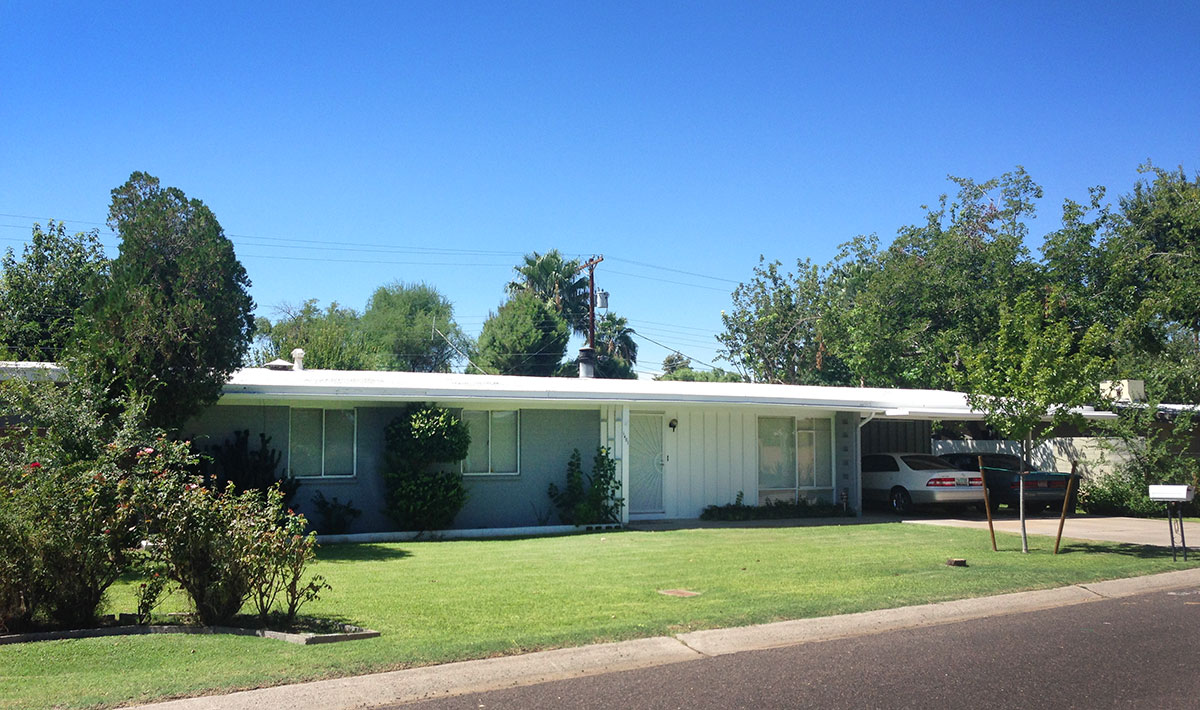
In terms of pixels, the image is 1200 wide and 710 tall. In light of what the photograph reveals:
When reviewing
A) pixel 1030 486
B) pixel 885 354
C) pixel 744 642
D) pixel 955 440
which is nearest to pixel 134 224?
pixel 744 642

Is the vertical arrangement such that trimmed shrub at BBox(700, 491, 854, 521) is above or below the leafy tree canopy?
below

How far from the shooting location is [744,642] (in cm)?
798

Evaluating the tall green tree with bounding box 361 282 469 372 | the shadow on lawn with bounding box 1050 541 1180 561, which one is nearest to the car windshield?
the shadow on lawn with bounding box 1050 541 1180 561

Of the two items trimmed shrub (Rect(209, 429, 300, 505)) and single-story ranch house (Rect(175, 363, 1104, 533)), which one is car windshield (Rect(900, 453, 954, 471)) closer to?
single-story ranch house (Rect(175, 363, 1104, 533))

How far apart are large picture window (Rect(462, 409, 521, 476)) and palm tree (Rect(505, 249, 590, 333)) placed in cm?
2892

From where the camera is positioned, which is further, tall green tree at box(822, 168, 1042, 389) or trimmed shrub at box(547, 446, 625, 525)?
tall green tree at box(822, 168, 1042, 389)

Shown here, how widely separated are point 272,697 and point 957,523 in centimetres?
1569

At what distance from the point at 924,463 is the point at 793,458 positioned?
3052mm

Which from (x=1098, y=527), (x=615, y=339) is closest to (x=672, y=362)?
(x=615, y=339)

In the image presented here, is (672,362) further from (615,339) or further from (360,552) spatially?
(360,552)

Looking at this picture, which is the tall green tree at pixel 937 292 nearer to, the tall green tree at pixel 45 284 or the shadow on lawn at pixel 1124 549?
the shadow on lawn at pixel 1124 549

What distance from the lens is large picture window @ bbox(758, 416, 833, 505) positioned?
66.7 feet

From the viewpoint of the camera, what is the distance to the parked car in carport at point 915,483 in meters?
20.3

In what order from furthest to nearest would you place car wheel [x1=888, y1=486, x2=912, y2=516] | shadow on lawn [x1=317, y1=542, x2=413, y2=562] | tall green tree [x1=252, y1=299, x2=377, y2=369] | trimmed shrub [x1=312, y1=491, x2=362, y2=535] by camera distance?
tall green tree [x1=252, y1=299, x2=377, y2=369] < car wheel [x1=888, y1=486, x2=912, y2=516] < trimmed shrub [x1=312, y1=491, x2=362, y2=535] < shadow on lawn [x1=317, y1=542, x2=413, y2=562]
